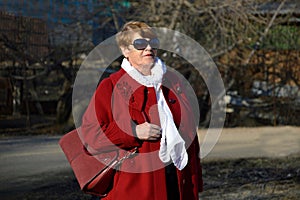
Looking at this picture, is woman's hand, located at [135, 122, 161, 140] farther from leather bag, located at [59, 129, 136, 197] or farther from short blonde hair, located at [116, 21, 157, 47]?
short blonde hair, located at [116, 21, 157, 47]

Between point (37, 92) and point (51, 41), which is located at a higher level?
point (51, 41)

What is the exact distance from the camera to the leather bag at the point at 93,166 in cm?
351

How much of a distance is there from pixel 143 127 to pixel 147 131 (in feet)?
0.11

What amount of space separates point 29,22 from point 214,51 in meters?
3.95

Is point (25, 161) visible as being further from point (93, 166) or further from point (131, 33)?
point (131, 33)

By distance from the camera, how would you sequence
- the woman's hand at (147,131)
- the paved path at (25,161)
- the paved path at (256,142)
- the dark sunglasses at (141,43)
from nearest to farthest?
the woman's hand at (147,131), the dark sunglasses at (141,43), the paved path at (25,161), the paved path at (256,142)

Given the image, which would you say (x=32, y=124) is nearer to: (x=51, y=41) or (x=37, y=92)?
(x=37, y=92)

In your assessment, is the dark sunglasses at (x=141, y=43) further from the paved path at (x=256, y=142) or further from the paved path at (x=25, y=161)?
the paved path at (x=256, y=142)

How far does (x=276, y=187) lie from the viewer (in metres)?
7.19

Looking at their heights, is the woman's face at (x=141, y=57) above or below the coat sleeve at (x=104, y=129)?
above

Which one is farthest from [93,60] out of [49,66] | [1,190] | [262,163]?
[1,190]

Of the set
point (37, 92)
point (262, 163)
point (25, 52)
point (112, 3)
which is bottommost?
point (262, 163)

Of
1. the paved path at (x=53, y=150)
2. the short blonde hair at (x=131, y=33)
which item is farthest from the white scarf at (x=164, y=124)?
the paved path at (x=53, y=150)

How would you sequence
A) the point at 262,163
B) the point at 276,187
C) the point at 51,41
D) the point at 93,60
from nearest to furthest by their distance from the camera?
the point at 276,187 → the point at 262,163 → the point at 93,60 → the point at 51,41
